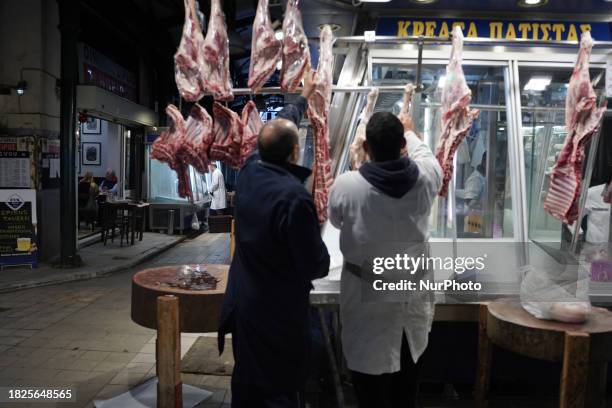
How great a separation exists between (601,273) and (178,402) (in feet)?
11.9

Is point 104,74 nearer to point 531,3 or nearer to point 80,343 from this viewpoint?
point 80,343

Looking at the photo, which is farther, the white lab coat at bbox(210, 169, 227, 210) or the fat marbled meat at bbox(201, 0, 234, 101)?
the white lab coat at bbox(210, 169, 227, 210)

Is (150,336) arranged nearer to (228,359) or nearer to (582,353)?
(228,359)

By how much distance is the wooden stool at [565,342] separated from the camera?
2986 millimetres

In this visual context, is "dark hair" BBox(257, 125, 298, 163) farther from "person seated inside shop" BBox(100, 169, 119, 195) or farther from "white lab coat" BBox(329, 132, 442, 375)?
"person seated inside shop" BBox(100, 169, 119, 195)

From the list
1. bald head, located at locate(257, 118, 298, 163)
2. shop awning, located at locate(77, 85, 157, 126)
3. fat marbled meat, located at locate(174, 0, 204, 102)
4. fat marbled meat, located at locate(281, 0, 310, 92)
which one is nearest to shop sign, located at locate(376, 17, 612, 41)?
fat marbled meat, located at locate(281, 0, 310, 92)

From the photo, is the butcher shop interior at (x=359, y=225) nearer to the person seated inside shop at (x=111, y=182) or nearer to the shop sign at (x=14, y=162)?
the shop sign at (x=14, y=162)

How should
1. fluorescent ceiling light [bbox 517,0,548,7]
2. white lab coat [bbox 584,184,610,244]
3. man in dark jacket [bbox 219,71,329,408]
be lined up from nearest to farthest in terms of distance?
man in dark jacket [bbox 219,71,329,408] < fluorescent ceiling light [bbox 517,0,548,7] < white lab coat [bbox 584,184,610,244]

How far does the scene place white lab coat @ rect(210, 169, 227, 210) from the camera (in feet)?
45.9

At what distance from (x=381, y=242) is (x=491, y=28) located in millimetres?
3529

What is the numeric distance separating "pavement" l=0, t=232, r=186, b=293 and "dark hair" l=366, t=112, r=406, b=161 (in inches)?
295

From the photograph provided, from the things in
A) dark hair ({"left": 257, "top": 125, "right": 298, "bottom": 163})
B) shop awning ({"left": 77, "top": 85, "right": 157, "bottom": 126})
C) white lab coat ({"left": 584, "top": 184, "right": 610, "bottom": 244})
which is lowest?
white lab coat ({"left": 584, "top": 184, "right": 610, "bottom": 244})

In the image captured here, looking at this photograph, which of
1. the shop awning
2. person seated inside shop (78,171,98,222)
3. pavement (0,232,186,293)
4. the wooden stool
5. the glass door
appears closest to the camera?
the wooden stool

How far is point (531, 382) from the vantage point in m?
4.61
